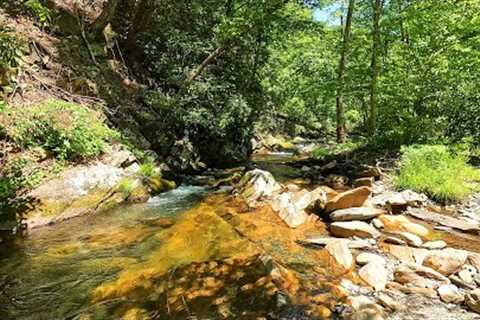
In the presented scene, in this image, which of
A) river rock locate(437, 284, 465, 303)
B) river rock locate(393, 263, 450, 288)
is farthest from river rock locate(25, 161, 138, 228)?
river rock locate(437, 284, 465, 303)

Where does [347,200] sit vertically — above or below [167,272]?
above

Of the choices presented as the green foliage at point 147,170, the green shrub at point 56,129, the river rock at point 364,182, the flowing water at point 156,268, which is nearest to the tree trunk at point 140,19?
the green shrub at point 56,129

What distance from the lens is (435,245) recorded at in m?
5.37

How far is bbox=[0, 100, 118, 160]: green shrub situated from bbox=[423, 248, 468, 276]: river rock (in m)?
7.09

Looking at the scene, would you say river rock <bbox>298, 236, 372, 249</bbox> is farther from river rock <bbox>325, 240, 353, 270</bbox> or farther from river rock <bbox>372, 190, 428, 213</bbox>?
river rock <bbox>372, 190, 428, 213</bbox>

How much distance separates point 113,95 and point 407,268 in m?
9.61

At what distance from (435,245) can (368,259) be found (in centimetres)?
127

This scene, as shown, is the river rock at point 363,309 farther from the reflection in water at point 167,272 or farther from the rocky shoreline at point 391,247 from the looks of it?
the reflection in water at point 167,272

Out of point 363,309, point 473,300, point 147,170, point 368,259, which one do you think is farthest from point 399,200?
point 147,170

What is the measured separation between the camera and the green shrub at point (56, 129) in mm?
7215

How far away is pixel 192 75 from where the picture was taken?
12.3 m

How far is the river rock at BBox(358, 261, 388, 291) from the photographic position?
4.35 metres

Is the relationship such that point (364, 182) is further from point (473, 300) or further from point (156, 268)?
point (156, 268)

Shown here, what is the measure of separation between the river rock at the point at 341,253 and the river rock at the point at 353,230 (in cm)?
→ 52
